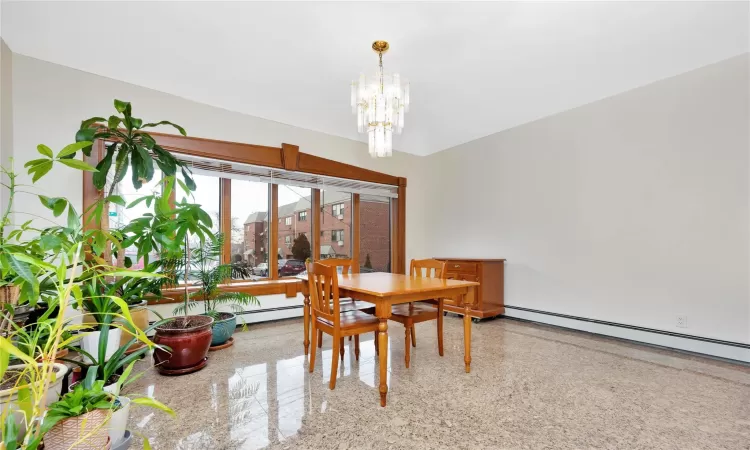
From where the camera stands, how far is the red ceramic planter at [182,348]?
2.54 metres

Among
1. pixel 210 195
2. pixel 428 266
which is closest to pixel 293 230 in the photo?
pixel 210 195

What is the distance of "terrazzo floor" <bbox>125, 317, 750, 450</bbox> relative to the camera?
5.80 ft

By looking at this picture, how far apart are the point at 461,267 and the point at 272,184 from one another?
8.85ft

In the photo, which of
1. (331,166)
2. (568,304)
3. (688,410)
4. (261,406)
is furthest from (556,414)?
(331,166)

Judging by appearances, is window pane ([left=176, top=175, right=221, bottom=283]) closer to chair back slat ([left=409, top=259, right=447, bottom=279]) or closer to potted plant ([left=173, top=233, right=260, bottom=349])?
potted plant ([left=173, top=233, right=260, bottom=349])

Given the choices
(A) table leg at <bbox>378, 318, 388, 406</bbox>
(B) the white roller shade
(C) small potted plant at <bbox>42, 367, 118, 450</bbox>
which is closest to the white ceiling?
(B) the white roller shade

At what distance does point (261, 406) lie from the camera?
2.12 meters

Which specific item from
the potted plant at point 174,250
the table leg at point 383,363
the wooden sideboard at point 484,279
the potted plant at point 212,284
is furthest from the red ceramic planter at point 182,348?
the wooden sideboard at point 484,279

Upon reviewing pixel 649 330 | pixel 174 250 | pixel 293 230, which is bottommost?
pixel 649 330

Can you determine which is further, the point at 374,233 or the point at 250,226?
the point at 374,233

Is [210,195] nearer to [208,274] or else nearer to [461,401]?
[208,274]

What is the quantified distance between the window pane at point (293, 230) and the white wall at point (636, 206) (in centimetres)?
251

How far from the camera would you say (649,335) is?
10.7ft

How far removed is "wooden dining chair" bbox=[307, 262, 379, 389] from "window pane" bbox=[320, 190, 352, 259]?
7.18 ft
